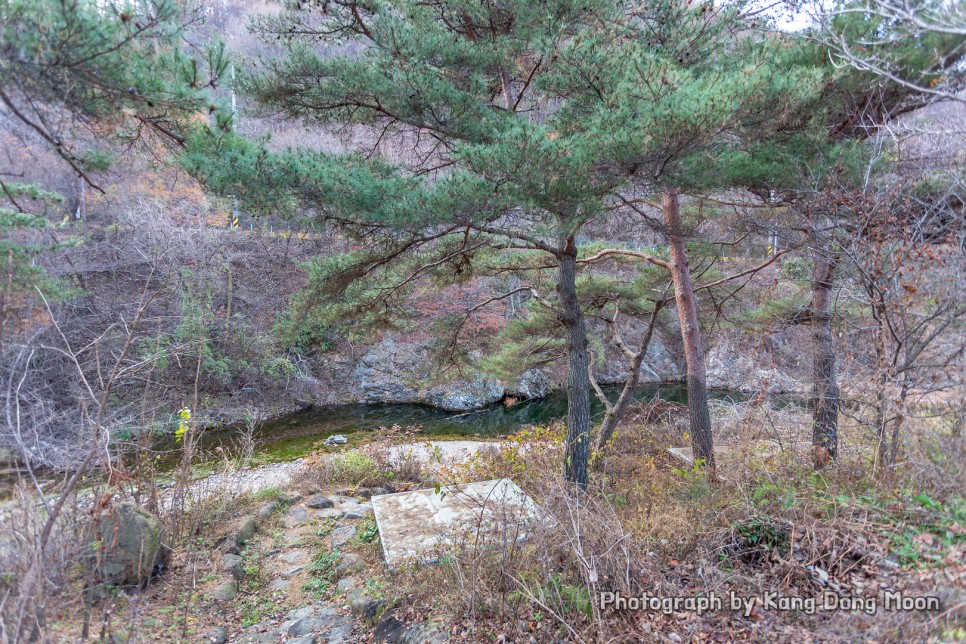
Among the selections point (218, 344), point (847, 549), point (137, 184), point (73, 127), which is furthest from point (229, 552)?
point (137, 184)

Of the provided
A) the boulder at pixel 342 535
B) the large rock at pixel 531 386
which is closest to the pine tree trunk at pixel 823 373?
the boulder at pixel 342 535

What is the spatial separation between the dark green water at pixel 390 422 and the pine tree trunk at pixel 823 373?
5.42 metres

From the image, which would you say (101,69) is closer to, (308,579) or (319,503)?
(308,579)

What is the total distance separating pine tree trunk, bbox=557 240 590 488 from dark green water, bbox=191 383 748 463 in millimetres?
5585

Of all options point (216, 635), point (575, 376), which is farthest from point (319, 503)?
point (575, 376)

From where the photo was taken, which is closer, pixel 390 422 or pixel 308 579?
pixel 308 579

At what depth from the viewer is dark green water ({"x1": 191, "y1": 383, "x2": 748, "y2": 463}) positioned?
36.6ft

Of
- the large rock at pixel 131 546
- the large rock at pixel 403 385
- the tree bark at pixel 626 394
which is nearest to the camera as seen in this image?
the large rock at pixel 131 546

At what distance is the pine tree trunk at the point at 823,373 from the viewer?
14.2 feet

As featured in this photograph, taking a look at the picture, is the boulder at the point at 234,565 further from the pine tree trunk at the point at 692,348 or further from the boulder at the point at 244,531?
Answer: the pine tree trunk at the point at 692,348

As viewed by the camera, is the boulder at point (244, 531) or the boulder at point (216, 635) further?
the boulder at point (244, 531)

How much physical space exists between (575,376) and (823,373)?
2.69m

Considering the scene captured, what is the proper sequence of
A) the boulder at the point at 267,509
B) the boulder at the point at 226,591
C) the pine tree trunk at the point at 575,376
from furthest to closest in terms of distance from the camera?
the boulder at the point at 267,509 → the pine tree trunk at the point at 575,376 → the boulder at the point at 226,591

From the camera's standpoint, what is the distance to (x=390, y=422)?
13289 millimetres
